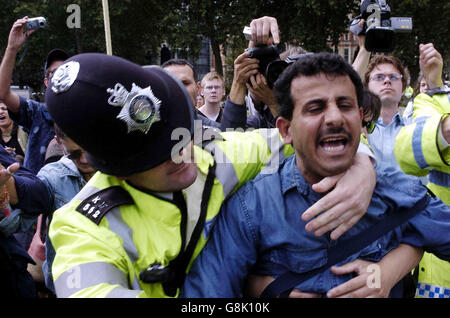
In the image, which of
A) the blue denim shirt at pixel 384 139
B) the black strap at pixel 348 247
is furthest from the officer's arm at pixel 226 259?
the blue denim shirt at pixel 384 139

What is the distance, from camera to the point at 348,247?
58.7 inches

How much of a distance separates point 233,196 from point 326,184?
0.36 metres

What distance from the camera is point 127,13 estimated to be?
57.8ft

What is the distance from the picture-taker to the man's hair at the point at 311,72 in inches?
60.8

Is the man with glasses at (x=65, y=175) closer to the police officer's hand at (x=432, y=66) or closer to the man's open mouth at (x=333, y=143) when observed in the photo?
the man's open mouth at (x=333, y=143)

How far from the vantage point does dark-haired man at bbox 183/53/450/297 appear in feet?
4.86

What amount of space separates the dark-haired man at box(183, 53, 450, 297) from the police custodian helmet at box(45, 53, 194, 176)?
40 cm

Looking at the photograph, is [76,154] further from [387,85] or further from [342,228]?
[387,85]

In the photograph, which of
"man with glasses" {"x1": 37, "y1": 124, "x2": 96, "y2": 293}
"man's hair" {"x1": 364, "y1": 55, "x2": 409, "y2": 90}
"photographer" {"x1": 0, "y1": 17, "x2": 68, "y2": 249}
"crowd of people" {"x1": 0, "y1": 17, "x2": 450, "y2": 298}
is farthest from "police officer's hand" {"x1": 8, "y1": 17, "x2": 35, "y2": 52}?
"man's hair" {"x1": 364, "y1": 55, "x2": 409, "y2": 90}

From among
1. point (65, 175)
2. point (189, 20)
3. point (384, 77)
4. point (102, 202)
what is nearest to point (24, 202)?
point (65, 175)

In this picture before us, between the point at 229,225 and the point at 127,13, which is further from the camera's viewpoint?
the point at 127,13
